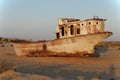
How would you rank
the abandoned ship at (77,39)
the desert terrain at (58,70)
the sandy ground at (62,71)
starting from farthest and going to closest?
the abandoned ship at (77,39) → the desert terrain at (58,70) → the sandy ground at (62,71)

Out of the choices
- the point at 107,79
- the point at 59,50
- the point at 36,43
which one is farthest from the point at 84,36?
the point at 107,79

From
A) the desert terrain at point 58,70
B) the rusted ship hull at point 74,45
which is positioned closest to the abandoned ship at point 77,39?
the rusted ship hull at point 74,45

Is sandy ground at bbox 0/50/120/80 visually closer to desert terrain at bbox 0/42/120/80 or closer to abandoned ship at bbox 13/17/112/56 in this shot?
desert terrain at bbox 0/42/120/80

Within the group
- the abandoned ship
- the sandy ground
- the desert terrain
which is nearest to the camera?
the sandy ground

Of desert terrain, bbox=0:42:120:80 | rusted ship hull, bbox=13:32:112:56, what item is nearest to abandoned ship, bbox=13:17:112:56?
rusted ship hull, bbox=13:32:112:56

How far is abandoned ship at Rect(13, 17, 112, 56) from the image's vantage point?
2645 centimetres

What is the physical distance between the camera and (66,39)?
26.9 m

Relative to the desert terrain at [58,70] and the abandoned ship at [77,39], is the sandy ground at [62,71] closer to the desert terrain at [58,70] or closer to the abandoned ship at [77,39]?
the desert terrain at [58,70]

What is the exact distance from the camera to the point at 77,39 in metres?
26.6

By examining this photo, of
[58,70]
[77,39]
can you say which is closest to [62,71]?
[58,70]

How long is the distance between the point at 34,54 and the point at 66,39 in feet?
12.8

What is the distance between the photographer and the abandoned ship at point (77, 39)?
26.5 metres

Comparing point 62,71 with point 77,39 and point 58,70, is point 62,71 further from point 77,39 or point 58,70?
point 77,39

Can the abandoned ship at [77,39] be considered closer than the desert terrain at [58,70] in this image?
No
